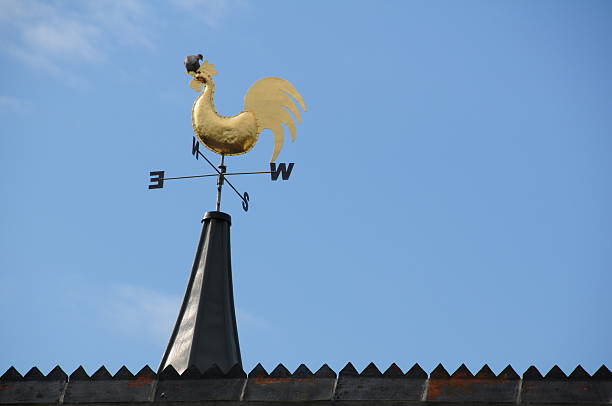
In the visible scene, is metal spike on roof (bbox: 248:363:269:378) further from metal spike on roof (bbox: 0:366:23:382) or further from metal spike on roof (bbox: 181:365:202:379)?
metal spike on roof (bbox: 0:366:23:382)

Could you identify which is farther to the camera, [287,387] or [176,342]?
[176,342]

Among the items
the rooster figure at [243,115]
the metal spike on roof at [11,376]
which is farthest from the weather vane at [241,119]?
the metal spike on roof at [11,376]

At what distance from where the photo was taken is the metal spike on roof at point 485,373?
8219 millimetres

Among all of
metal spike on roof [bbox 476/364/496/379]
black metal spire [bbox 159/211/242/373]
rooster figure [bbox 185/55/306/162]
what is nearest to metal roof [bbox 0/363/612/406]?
metal spike on roof [bbox 476/364/496/379]

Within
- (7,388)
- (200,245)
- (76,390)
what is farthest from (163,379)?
(200,245)

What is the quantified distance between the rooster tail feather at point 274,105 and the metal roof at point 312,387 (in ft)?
20.6

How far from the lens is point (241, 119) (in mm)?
14695

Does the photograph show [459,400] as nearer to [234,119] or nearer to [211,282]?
[211,282]

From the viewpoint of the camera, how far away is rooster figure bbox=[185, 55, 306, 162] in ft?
47.6

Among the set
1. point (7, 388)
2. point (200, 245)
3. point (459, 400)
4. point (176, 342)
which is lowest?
point (459, 400)

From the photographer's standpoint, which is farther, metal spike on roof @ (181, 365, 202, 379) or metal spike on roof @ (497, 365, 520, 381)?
metal spike on roof @ (181, 365, 202, 379)

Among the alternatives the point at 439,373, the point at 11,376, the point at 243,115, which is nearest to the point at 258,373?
the point at 439,373

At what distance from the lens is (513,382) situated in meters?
8.16

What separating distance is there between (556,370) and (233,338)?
5449 mm
